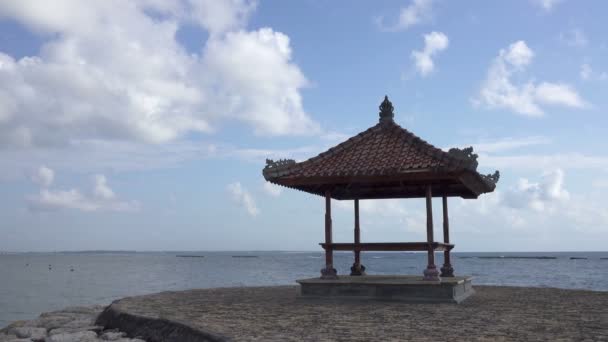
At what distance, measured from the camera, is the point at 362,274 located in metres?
18.0

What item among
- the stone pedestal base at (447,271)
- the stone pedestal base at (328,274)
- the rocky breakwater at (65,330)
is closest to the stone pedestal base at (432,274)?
the stone pedestal base at (328,274)

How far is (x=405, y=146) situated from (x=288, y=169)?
315 cm

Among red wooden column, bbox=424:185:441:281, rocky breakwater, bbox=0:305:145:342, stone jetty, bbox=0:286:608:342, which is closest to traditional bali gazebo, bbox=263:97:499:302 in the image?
red wooden column, bbox=424:185:441:281

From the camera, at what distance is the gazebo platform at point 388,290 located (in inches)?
541

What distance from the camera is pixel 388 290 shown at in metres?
14.2

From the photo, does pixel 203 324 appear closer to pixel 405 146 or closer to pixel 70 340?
pixel 70 340

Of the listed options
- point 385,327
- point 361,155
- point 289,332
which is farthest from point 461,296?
point 289,332

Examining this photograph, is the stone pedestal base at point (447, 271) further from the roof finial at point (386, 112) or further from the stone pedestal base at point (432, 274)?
the roof finial at point (386, 112)

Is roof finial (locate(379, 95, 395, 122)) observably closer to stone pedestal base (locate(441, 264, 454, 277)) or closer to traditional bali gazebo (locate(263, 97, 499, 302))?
traditional bali gazebo (locate(263, 97, 499, 302))

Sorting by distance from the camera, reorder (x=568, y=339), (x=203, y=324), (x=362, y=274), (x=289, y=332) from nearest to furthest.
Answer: (x=568, y=339), (x=289, y=332), (x=203, y=324), (x=362, y=274)

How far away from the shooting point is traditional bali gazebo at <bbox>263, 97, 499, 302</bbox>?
14.0 metres

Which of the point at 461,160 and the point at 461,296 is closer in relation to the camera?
the point at 461,160

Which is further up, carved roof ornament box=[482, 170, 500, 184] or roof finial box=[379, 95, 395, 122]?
roof finial box=[379, 95, 395, 122]

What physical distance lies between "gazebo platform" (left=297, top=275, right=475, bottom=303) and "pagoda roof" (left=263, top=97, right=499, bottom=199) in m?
2.49
